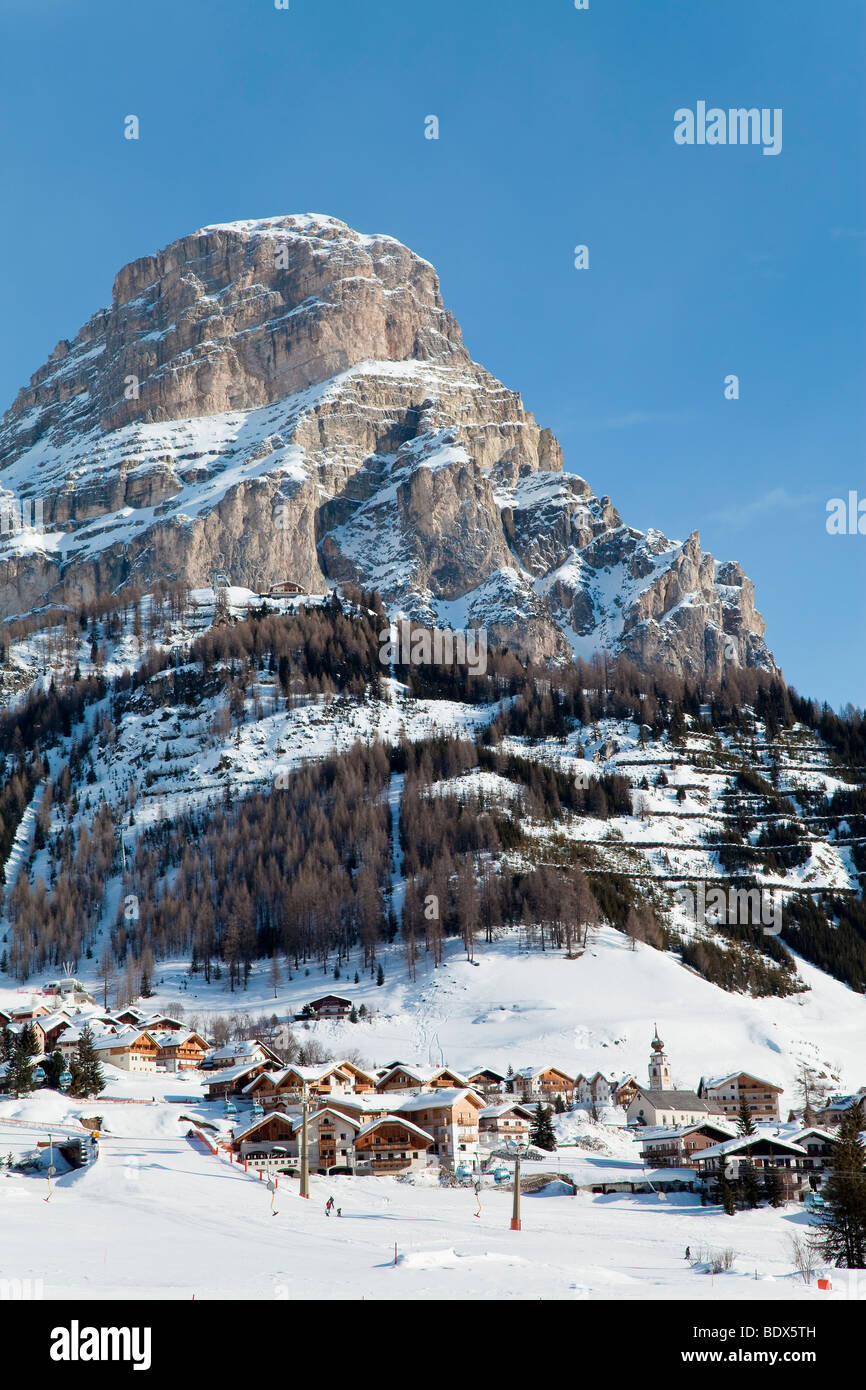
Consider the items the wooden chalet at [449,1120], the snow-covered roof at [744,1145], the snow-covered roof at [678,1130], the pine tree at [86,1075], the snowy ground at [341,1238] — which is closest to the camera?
the snowy ground at [341,1238]

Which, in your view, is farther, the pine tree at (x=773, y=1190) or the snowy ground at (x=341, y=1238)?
the pine tree at (x=773, y=1190)

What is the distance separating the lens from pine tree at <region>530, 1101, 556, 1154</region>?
8423 cm

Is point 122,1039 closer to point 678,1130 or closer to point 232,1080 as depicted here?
point 232,1080

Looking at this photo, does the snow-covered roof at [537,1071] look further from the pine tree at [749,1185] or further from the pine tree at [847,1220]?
the pine tree at [847,1220]

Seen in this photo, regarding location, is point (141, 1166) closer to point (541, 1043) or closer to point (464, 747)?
point (541, 1043)

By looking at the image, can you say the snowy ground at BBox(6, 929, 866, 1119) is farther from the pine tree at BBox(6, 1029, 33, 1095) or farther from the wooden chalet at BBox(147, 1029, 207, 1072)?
the pine tree at BBox(6, 1029, 33, 1095)

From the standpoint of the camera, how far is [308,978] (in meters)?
141

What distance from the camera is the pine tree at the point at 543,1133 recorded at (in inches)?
3316

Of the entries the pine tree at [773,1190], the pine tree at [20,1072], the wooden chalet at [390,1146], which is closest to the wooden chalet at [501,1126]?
the wooden chalet at [390,1146]

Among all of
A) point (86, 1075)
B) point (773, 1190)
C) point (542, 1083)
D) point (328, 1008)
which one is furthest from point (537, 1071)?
point (86, 1075)
